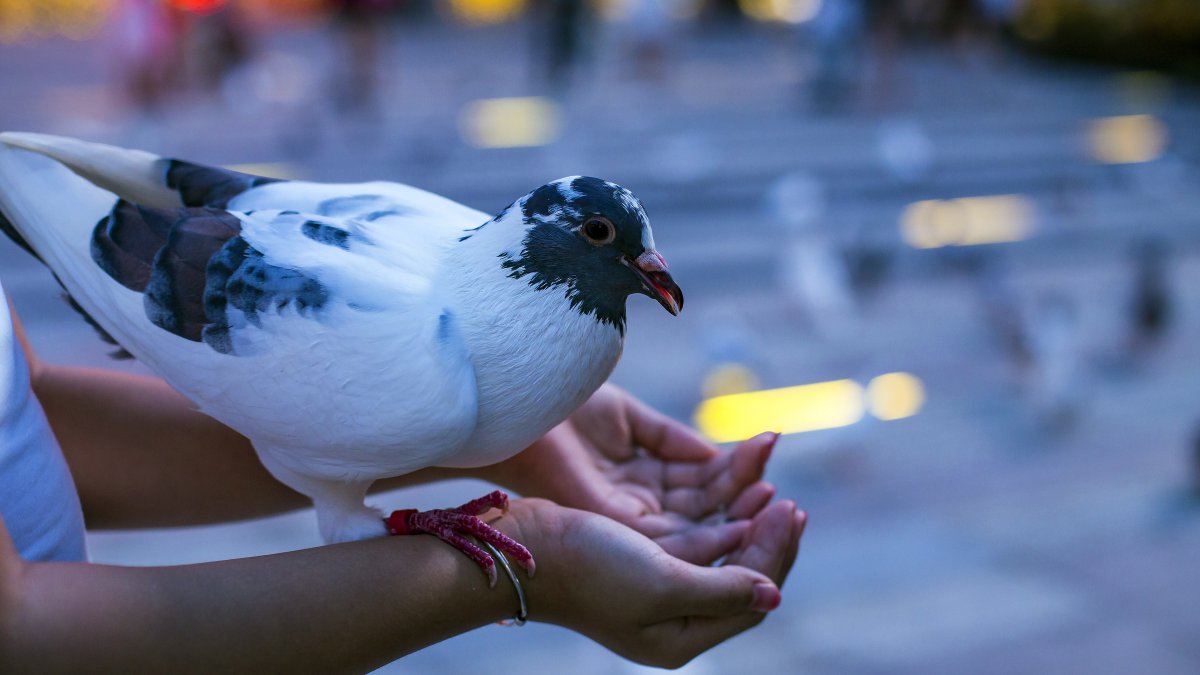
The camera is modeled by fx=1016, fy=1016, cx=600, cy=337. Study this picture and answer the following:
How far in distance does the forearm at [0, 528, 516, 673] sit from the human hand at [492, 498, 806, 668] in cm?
8

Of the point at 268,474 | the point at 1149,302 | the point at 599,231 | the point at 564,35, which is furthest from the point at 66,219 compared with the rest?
the point at 564,35

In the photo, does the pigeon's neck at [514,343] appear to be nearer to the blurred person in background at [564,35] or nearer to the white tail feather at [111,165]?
the white tail feather at [111,165]

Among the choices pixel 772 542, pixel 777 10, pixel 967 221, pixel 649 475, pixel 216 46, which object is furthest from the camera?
pixel 777 10

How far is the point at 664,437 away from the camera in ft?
5.83

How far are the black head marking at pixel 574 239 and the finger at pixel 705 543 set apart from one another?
467 mm

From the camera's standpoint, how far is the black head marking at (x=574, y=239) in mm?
1313

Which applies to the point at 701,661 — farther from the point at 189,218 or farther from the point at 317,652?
the point at 189,218

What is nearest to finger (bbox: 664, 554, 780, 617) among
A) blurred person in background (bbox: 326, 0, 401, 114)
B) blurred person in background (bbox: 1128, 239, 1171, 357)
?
blurred person in background (bbox: 1128, 239, 1171, 357)

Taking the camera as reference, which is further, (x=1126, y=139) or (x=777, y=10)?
(x=777, y=10)

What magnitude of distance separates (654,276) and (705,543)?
500 millimetres

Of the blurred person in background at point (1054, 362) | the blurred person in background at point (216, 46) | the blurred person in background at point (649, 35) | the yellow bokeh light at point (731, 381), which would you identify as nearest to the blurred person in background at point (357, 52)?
the blurred person in background at point (216, 46)

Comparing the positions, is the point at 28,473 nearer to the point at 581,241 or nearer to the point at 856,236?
the point at 581,241

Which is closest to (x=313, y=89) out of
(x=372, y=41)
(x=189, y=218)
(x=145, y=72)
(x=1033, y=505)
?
(x=372, y=41)

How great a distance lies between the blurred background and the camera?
3.42 m
